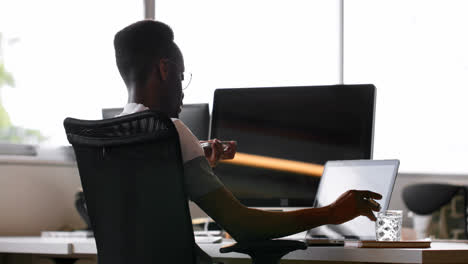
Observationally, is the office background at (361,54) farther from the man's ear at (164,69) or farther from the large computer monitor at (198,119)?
the man's ear at (164,69)

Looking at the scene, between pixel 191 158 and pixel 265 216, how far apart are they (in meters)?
0.23

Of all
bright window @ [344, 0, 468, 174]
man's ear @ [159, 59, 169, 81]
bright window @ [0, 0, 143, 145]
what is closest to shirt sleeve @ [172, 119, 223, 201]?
man's ear @ [159, 59, 169, 81]

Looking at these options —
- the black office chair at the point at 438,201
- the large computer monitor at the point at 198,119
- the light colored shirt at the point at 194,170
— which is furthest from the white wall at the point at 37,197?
the black office chair at the point at 438,201

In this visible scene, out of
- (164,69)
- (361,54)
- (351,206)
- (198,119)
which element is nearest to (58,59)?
(198,119)

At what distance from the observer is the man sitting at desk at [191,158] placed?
64.2 inches

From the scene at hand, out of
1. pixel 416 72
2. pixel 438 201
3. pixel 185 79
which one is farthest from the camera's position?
pixel 416 72

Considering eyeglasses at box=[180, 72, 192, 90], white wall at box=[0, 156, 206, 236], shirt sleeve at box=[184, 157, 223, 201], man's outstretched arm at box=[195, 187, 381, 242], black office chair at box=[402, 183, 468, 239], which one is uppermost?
eyeglasses at box=[180, 72, 192, 90]

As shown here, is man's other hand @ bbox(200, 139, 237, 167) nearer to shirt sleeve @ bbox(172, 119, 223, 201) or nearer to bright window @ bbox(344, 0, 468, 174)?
shirt sleeve @ bbox(172, 119, 223, 201)

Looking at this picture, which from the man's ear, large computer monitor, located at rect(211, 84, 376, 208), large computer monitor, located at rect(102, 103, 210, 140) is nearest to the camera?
the man's ear

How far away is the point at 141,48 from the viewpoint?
182 centimetres

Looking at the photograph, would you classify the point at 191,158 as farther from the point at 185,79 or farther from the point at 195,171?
the point at 185,79

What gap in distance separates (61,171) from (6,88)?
54cm

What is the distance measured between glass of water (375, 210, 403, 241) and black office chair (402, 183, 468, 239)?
7.94ft

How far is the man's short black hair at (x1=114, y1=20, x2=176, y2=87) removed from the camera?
1.81 metres
